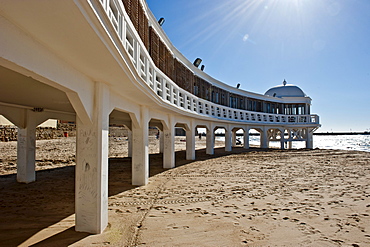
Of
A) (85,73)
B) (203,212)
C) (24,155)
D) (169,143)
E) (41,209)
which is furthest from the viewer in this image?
(169,143)

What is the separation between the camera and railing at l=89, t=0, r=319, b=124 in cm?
452

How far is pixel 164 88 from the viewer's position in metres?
9.63

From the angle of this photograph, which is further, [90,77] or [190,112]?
[190,112]

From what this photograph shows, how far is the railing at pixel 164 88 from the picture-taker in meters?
4.52

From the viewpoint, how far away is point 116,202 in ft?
22.3

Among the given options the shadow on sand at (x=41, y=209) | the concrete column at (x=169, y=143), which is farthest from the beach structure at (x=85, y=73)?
the concrete column at (x=169, y=143)

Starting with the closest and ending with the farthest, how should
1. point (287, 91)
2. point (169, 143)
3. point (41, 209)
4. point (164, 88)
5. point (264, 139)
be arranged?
1. point (41, 209)
2. point (164, 88)
3. point (169, 143)
4. point (264, 139)
5. point (287, 91)

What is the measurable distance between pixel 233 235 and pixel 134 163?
17.4 feet

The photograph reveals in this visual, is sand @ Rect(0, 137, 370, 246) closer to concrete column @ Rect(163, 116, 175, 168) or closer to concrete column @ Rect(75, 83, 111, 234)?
concrete column @ Rect(75, 83, 111, 234)

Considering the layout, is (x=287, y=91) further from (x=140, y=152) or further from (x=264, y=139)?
(x=140, y=152)

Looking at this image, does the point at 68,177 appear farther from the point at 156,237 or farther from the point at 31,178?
the point at 156,237

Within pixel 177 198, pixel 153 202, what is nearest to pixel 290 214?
pixel 177 198

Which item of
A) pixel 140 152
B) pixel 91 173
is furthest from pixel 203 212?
pixel 140 152

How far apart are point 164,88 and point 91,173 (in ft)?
18.0
